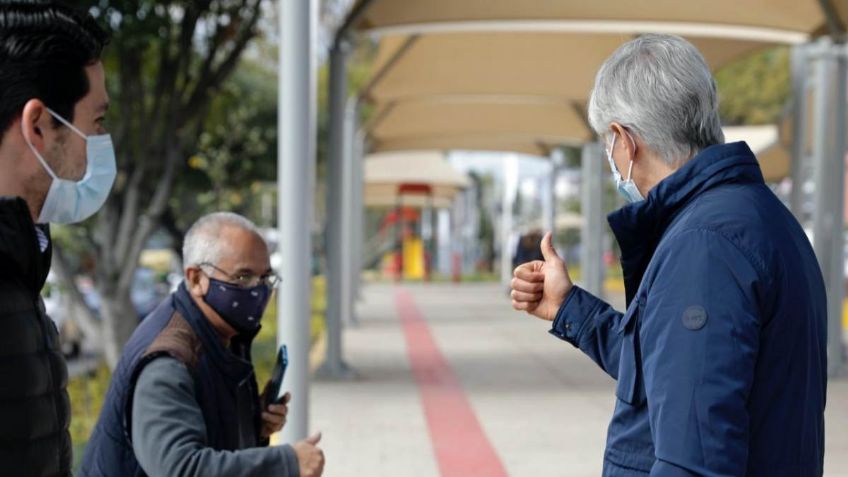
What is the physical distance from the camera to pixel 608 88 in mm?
2824

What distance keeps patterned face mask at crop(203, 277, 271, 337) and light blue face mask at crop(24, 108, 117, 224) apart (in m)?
0.88

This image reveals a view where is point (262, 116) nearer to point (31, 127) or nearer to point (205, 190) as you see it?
point (205, 190)

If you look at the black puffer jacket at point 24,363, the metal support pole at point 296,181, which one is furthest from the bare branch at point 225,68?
the black puffer jacket at point 24,363

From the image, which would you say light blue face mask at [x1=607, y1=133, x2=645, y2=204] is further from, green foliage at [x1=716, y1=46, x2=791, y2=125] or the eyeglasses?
green foliage at [x1=716, y1=46, x2=791, y2=125]

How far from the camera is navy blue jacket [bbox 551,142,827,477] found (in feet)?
8.02

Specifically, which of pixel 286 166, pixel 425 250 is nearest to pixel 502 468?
pixel 286 166

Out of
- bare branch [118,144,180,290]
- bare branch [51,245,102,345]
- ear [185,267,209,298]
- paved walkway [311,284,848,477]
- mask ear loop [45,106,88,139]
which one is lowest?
paved walkway [311,284,848,477]

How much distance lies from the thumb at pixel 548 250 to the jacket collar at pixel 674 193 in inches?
18.3

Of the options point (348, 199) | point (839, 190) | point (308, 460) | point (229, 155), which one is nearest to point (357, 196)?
point (348, 199)

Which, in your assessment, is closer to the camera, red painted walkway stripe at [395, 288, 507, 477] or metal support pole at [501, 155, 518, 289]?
red painted walkway stripe at [395, 288, 507, 477]

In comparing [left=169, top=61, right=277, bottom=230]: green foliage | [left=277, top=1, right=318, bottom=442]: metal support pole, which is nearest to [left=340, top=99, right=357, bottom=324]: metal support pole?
[left=169, top=61, right=277, bottom=230]: green foliage

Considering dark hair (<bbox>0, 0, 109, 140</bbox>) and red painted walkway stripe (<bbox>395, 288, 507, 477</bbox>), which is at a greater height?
dark hair (<bbox>0, 0, 109, 140</bbox>)

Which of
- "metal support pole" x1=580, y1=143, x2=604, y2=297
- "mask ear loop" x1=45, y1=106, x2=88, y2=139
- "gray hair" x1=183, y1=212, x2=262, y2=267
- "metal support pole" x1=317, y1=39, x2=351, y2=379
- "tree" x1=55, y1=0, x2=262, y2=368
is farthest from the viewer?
"metal support pole" x1=580, y1=143, x2=604, y2=297

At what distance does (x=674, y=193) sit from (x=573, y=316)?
615 mm
